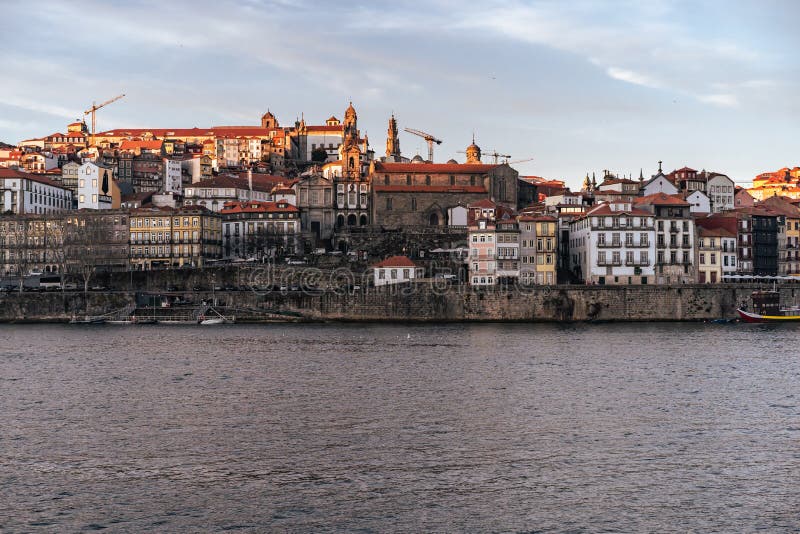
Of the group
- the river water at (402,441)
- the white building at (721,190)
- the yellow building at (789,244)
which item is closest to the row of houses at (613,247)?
the yellow building at (789,244)

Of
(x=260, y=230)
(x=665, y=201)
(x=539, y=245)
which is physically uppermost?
(x=665, y=201)

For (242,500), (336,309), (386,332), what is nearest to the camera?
(242,500)

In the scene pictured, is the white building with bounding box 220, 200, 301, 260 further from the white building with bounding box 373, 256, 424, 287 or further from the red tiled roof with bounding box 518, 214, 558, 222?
the red tiled roof with bounding box 518, 214, 558, 222

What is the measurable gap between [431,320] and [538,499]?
214ft

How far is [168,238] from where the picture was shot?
374ft

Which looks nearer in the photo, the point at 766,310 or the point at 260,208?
the point at 766,310

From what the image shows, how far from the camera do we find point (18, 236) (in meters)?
115

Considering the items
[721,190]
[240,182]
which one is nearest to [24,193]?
[240,182]

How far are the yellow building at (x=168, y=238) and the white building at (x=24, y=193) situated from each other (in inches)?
568

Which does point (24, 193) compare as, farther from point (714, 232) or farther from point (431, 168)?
point (714, 232)

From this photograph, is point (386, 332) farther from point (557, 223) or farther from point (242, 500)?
point (242, 500)

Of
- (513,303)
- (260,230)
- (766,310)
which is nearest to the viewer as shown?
(766,310)

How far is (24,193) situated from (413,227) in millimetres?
51597

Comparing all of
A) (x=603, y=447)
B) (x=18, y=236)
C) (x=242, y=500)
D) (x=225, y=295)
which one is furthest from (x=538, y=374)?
(x=18, y=236)
